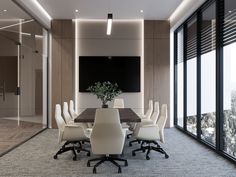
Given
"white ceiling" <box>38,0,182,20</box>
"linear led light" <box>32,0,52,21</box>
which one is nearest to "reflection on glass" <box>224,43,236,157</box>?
"white ceiling" <box>38,0,182,20</box>

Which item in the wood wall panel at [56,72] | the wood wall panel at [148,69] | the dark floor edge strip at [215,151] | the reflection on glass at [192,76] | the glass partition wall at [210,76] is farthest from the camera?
the wood wall panel at [148,69]

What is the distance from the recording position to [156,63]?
9.73m

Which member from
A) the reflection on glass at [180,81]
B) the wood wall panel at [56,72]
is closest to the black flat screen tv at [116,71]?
the wood wall panel at [56,72]

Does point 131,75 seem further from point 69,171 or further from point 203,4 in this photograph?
point 69,171

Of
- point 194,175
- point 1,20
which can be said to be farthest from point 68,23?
point 194,175

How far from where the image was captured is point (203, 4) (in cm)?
671

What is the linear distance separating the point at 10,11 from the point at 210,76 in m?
4.48

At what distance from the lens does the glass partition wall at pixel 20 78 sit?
6074mm

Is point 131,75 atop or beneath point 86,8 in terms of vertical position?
beneath

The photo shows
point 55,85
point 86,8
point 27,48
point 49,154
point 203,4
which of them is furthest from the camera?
point 55,85

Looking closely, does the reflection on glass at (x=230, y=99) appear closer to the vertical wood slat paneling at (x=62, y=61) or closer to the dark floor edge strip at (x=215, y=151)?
the dark floor edge strip at (x=215, y=151)

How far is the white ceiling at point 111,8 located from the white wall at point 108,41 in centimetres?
46

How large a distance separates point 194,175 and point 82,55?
632 cm

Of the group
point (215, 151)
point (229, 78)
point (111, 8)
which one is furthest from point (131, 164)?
point (111, 8)
